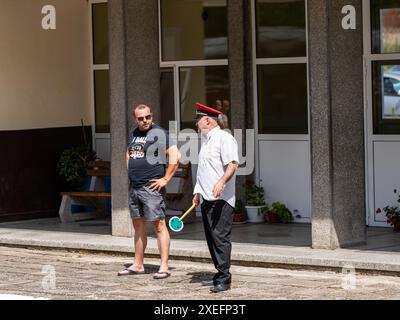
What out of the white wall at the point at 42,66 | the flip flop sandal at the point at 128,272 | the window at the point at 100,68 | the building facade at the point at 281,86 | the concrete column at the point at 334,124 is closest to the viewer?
the flip flop sandal at the point at 128,272

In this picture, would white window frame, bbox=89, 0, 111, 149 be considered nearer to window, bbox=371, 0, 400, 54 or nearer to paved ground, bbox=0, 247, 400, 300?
paved ground, bbox=0, 247, 400, 300

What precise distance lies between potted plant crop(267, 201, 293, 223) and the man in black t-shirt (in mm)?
3744

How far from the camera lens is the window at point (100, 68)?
18.9 meters

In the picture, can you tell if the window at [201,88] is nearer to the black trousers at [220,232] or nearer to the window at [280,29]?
the window at [280,29]

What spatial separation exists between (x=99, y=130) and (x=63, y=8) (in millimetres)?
2137

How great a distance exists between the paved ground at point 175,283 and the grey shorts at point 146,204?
73 cm

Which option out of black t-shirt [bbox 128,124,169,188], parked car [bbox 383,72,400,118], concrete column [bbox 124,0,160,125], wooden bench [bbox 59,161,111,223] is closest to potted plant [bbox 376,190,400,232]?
parked car [bbox 383,72,400,118]

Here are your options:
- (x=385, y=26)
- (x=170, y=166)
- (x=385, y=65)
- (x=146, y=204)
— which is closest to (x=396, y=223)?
(x=385, y=65)

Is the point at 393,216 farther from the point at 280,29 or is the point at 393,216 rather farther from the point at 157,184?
the point at 157,184

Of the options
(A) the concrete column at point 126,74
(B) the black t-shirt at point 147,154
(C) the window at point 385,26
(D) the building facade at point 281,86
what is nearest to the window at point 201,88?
(D) the building facade at point 281,86

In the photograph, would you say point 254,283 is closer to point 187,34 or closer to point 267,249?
point 267,249

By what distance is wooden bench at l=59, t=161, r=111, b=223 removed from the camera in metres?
17.8

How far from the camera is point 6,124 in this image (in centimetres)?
1773
